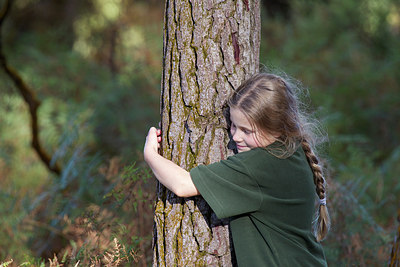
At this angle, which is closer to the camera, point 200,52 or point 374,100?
point 200,52

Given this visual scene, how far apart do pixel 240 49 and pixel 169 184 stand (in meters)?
0.88

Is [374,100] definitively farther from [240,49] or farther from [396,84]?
[240,49]

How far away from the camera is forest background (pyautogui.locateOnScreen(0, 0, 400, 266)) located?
12.3 feet

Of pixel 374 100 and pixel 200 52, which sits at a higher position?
pixel 200 52

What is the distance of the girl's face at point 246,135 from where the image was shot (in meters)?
2.11

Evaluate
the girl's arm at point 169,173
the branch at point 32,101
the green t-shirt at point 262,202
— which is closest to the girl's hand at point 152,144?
the girl's arm at point 169,173

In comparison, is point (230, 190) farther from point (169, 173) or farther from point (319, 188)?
point (319, 188)

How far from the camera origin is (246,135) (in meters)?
2.14

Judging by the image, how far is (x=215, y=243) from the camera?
228cm

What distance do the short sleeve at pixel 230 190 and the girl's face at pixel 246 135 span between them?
18 centimetres

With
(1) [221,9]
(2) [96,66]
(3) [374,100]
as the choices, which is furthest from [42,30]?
(1) [221,9]

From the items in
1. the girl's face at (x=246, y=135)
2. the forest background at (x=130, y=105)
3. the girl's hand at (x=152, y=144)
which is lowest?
the forest background at (x=130, y=105)

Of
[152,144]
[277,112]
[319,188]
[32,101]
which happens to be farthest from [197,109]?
[32,101]

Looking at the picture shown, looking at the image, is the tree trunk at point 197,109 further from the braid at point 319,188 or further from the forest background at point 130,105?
the forest background at point 130,105
